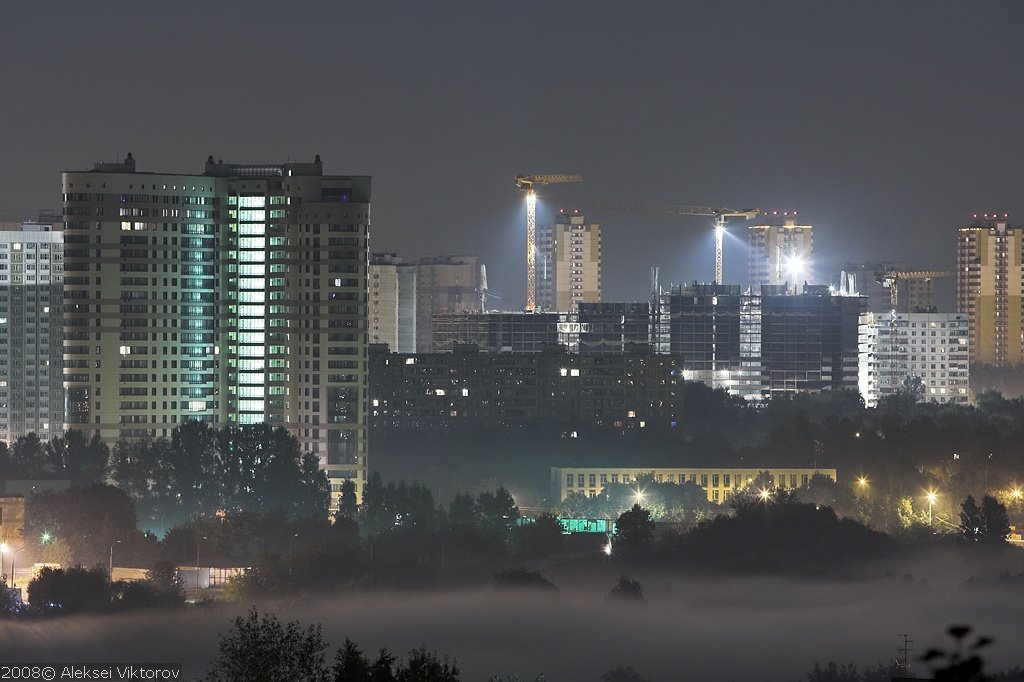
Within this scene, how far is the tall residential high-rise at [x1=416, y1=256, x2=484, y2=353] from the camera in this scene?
170 metres

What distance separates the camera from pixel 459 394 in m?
108

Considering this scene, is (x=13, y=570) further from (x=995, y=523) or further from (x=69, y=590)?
(x=995, y=523)

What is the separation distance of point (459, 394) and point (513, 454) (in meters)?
7.92

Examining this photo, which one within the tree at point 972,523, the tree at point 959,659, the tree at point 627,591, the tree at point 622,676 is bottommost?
the tree at point 622,676

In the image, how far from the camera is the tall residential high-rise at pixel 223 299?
264 feet

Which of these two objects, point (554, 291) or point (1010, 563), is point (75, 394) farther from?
point (554, 291)

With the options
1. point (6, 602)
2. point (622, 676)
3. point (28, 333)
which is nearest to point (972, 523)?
point (622, 676)

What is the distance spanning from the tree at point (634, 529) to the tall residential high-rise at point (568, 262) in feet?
339

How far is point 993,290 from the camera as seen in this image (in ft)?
632

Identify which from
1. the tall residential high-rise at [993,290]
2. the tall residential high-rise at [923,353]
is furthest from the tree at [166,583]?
the tall residential high-rise at [993,290]

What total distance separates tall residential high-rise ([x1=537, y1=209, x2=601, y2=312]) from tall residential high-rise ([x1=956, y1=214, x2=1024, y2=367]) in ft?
104

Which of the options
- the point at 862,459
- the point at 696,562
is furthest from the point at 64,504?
the point at 862,459

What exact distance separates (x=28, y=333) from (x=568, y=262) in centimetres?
8955

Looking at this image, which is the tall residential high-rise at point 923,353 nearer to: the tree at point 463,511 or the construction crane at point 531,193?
the construction crane at point 531,193
